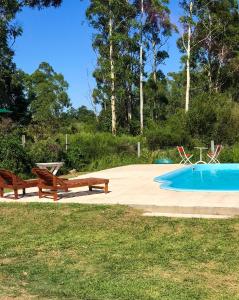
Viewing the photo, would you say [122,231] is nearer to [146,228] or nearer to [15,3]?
[146,228]

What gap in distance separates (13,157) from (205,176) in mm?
6100

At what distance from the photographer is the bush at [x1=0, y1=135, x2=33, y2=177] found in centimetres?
1502

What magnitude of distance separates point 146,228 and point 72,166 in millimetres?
11502

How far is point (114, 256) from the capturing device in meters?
5.79

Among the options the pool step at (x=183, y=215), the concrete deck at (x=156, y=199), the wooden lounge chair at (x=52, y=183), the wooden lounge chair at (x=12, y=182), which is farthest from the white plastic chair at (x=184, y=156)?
the pool step at (x=183, y=215)

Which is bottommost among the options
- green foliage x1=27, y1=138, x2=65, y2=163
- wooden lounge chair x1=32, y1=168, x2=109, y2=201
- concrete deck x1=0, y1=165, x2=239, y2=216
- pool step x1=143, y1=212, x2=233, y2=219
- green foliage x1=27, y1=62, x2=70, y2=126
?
pool step x1=143, y1=212, x2=233, y2=219

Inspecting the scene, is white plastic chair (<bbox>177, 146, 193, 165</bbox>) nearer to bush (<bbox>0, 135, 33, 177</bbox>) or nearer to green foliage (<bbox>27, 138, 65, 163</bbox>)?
green foliage (<bbox>27, 138, 65, 163</bbox>)

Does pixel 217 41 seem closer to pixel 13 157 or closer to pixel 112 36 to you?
pixel 112 36

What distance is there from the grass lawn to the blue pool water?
4.98 m

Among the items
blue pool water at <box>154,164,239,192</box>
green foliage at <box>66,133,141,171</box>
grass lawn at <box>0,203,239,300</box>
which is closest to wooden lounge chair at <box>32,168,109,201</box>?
grass lawn at <box>0,203,239,300</box>

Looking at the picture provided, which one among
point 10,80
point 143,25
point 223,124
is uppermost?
point 143,25

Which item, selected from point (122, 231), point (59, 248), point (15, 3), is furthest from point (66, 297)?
point (15, 3)

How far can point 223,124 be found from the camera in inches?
885

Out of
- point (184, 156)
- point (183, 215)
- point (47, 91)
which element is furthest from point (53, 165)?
point (47, 91)
